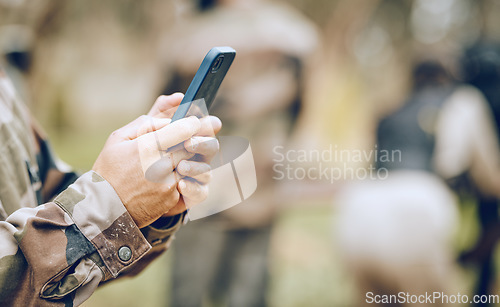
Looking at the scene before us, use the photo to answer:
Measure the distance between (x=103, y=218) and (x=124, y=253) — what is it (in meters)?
0.08

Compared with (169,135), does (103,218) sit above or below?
below

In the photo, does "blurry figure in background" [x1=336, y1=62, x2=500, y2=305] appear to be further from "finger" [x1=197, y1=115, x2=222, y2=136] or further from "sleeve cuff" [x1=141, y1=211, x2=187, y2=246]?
"finger" [x1=197, y1=115, x2=222, y2=136]

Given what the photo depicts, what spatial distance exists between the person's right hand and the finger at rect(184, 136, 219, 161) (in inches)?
0.7

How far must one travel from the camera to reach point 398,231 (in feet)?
7.41

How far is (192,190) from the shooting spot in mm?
872

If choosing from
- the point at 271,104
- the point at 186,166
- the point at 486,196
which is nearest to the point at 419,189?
the point at 271,104

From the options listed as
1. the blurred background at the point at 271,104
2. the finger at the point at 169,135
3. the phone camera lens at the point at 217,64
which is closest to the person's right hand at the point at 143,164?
the finger at the point at 169,135

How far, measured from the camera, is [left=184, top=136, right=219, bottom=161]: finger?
85cm

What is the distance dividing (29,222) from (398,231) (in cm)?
181

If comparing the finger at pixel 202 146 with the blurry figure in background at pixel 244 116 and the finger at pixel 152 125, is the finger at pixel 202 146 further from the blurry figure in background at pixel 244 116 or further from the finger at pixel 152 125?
the blurry figure in background at pixel 244 116

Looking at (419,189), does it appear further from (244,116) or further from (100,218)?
(100,218)

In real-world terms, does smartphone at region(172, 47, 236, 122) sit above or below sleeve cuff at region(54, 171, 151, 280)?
above

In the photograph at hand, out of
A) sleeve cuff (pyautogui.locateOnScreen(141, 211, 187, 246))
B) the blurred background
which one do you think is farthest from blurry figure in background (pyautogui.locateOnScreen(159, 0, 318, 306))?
sleeve cuff (pyautogui.locateOnScreen(141, 211, 187, 246))

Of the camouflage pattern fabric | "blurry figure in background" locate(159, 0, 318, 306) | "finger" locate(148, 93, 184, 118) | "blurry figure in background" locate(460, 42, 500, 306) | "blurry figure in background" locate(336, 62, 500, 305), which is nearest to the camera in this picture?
the camouflage pattern fabric
